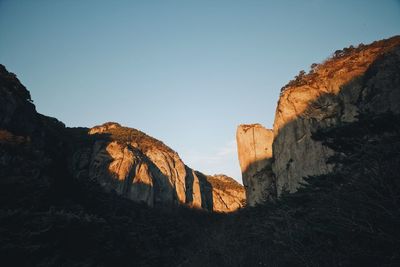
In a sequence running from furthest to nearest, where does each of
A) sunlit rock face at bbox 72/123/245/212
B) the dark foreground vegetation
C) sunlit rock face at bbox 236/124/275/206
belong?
sunlit rock face at bbox 72/123/245/212 < sunlit rock face at bbox 236/124/275/206 < the dark foreground vegetation

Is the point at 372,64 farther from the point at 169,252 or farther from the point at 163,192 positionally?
the point at 163,192

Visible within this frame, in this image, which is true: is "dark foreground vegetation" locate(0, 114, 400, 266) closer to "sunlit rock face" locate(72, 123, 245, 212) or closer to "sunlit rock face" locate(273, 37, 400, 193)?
"sunlit rock face" locate(273, 37, 400, 193)

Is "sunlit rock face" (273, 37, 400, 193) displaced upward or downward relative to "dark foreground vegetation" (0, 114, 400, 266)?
upward

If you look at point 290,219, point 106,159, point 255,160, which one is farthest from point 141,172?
point 290,219

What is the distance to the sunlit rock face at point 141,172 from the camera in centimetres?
5819

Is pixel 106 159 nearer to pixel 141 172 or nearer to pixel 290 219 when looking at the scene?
pixel 141 172

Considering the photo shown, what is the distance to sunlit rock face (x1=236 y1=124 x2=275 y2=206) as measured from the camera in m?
46.8

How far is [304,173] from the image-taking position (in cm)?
3306

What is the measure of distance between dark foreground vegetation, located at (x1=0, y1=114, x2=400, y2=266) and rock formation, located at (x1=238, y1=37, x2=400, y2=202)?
38.6ft

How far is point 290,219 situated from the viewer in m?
17.1

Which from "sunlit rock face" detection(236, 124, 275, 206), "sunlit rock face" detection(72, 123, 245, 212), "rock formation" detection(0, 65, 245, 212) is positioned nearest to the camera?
"rock formation" detection(0, 65, 245, 212)

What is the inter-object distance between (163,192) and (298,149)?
41.2 meters

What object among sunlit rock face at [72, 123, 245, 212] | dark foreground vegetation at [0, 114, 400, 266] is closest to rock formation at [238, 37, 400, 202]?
dark foreground vegetation at [0, 114, 400, 266]

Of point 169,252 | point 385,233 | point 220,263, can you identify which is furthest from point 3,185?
point 169,252
